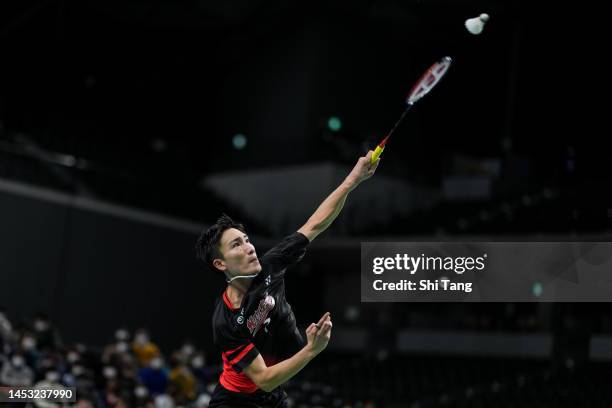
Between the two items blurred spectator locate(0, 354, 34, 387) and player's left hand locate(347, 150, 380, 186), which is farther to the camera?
blurred spectator locate(0, 354, 34, 387)

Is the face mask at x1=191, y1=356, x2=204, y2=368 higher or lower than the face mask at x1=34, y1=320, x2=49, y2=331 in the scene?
lower

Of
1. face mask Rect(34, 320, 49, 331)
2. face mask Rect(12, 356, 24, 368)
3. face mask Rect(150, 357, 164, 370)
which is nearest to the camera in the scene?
face mask Rect(12, 356, 24, 368)

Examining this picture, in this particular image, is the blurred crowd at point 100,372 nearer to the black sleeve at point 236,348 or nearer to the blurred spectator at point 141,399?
the blurred spectator at point 141,399

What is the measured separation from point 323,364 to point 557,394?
19.4m

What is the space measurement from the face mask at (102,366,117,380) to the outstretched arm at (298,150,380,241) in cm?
978

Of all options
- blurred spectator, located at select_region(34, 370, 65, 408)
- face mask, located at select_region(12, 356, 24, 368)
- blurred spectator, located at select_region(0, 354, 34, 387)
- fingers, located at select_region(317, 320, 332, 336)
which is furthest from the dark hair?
face mask, located at select_region(12, 356, 24, 368)

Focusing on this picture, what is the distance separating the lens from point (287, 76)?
92.0 ft

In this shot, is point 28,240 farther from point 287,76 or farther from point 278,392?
point 278,392

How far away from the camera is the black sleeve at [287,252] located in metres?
5.95

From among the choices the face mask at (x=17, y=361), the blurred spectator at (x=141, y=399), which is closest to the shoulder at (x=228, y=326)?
the blurred spectator at (x=141, y=399)

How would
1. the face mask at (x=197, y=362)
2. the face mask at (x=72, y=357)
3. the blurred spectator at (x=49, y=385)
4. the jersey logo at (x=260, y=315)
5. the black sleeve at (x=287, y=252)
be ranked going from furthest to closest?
1. the face mask at (x=197, y=362)
2. the face mask at (x=72, y=357)
3. the blurred spectator at (x=49, y=385)
4. the black sleeve at (x=287, y=252)
5. the jersey logo at (x=260, y=315)

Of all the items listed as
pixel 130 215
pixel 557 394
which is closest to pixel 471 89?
pixel 130 215

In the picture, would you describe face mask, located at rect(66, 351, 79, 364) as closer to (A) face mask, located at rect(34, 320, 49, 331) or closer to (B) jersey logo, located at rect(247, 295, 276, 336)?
(A) face mask, located at rect(34, 320, 49, 331)

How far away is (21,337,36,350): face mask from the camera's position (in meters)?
15.5
